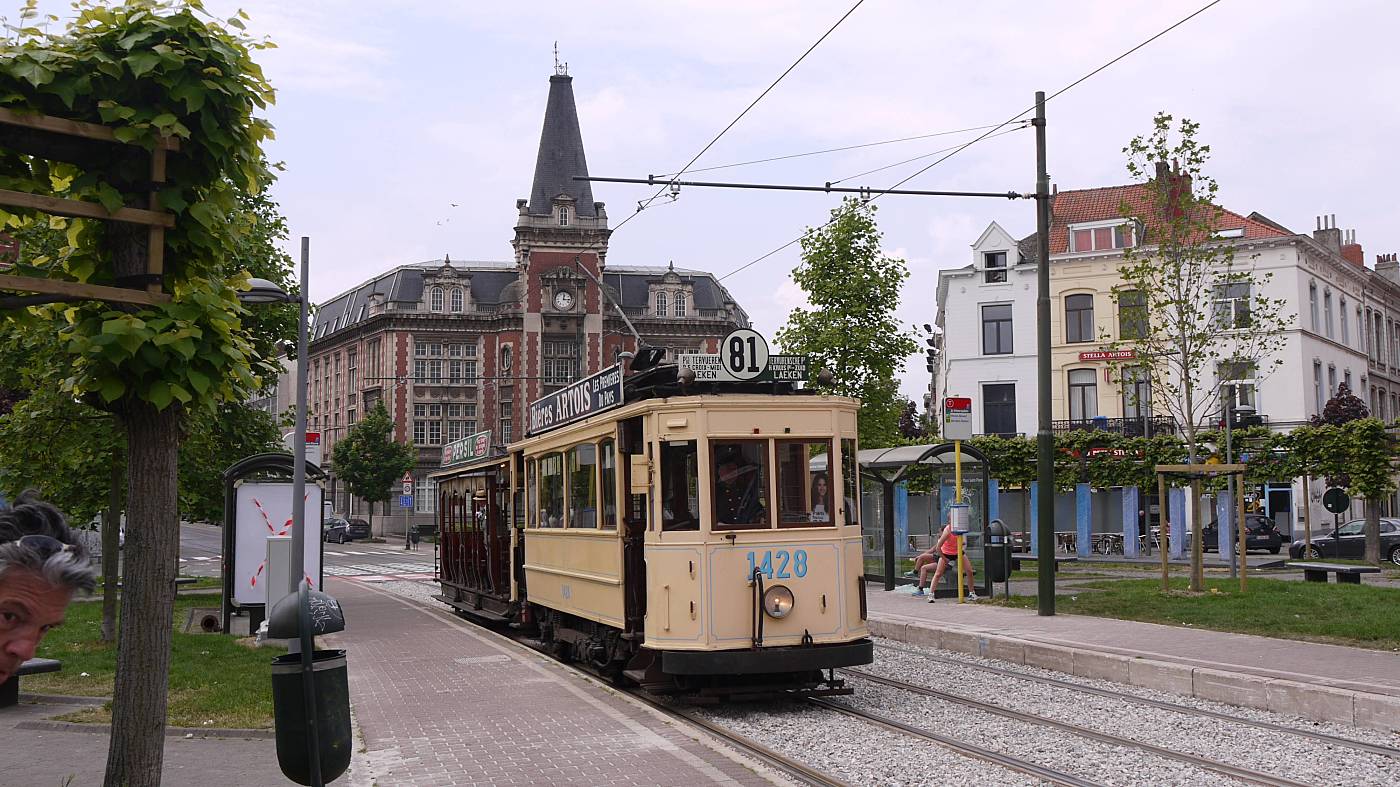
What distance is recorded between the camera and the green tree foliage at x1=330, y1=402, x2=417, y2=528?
70.1 metres

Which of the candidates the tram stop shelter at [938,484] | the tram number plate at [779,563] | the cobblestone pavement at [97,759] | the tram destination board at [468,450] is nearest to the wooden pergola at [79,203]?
the cobblestone pavement at [97,759]

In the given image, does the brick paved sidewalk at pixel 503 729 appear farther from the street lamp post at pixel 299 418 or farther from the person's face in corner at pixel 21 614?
the person's face in corner at pixel 21 614

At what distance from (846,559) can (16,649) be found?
889 cm

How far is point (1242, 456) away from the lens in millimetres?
36156

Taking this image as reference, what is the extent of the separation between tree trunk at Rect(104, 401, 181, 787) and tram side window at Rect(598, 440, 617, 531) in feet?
20.7

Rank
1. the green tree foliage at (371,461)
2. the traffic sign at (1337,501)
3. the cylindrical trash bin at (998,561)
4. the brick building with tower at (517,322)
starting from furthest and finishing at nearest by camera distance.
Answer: the brick building with tower at (517,322)
the green tree foliage at (371,461)
the traffic sign at (1337,501)
the cylindrical trash bin at (998,561)

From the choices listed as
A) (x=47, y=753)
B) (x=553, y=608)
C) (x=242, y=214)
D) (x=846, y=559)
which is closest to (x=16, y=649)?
(x=242, y=214)

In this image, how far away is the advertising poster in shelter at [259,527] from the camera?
731 inches

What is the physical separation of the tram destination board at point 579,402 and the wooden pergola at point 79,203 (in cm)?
720

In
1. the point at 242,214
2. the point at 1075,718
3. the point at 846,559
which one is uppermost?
the point at 242,214

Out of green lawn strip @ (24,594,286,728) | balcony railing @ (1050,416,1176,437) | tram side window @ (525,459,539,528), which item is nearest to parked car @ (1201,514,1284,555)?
balcony railing @ (1050,416,1176,437)

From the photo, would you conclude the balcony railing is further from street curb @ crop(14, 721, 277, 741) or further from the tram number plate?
street curb @ crop(14, 721, 277, 741)

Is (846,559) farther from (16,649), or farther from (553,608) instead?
(16,649)

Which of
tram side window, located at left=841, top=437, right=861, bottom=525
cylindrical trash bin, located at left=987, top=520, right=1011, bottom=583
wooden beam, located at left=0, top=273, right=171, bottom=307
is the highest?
wooden beam, located at left=0, top=273, right=171, bottom=307
